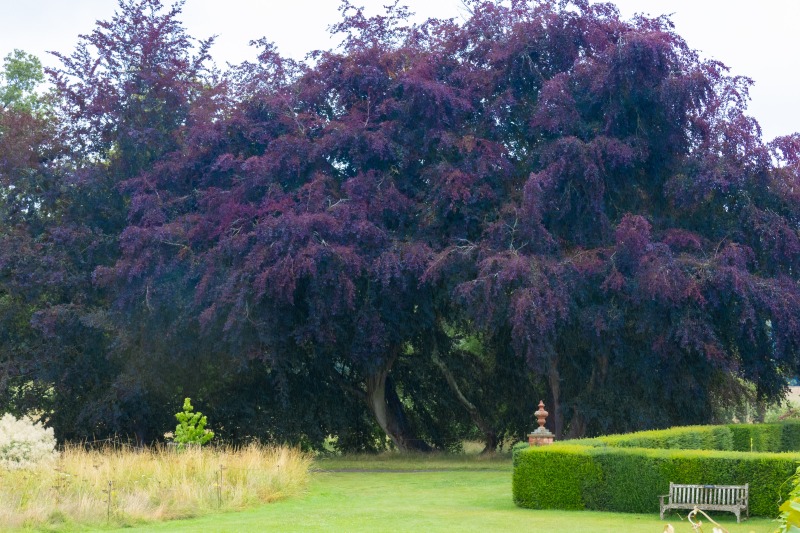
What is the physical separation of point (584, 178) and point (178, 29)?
12.6 meters

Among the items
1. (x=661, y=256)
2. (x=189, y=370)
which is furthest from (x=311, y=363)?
(x=661, y=256)

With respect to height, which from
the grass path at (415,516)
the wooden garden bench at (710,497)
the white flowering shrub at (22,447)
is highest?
the white flowering shrub at (22,447)

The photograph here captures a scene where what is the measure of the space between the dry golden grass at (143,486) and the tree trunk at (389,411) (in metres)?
8.80

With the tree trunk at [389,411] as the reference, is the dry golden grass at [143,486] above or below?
below

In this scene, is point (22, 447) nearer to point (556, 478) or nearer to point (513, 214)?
point (556, 478)

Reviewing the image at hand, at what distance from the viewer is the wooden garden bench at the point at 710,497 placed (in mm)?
14023

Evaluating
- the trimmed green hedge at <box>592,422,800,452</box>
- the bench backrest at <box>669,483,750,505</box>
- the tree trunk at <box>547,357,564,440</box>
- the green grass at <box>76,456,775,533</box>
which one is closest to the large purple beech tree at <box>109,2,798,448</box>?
the tree trunk at <box>547,357,564,440</box>

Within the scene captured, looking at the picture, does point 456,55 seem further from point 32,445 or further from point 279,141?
point 32,445

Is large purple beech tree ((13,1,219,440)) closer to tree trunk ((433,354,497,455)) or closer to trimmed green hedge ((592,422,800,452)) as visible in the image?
tree trunk ((433,354,497,455))

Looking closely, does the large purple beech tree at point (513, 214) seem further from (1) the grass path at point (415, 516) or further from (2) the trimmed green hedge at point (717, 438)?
(1) the grass path at point (415, 516)

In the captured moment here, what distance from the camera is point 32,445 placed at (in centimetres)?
1703

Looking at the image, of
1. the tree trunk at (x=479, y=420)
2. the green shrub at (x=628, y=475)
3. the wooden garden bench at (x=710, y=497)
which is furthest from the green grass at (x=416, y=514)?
the tree trunk at (x=479, y=420)

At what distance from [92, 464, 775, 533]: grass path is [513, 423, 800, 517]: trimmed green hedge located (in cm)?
40

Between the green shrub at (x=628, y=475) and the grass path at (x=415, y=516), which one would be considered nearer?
the grass path at (x=415, y=516)
